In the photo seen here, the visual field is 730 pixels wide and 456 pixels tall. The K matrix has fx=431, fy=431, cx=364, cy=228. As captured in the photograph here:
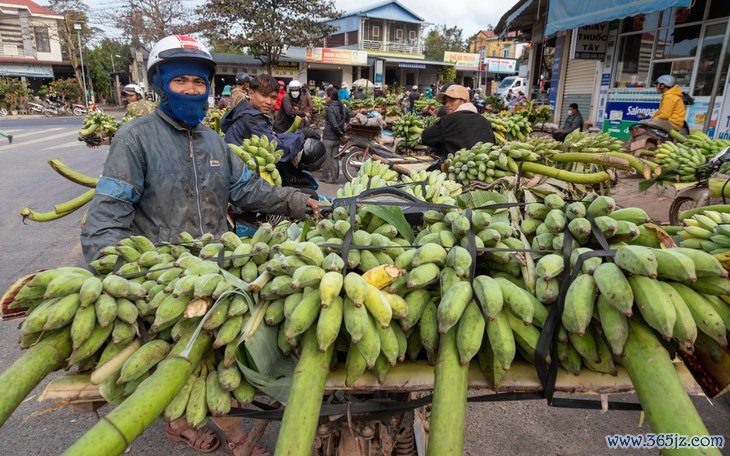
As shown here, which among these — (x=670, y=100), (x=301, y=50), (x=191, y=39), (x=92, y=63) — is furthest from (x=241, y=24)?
(x=191, y=39)

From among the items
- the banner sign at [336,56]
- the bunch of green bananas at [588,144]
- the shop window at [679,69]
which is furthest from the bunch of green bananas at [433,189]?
the banner sign at [336,56]

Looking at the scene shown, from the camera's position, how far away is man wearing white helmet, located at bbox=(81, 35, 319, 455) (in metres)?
2.25

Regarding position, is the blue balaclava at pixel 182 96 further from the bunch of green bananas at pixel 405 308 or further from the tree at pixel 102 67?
the tree at pixel 102 67

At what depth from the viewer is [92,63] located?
38.8 meters

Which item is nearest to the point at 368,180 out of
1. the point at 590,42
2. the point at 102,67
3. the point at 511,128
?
the point at 511,128

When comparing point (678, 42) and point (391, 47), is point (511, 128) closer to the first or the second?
point (678, 42)

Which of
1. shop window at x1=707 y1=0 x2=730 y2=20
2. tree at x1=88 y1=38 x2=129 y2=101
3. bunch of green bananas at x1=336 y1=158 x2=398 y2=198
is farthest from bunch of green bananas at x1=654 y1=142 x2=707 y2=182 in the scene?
tree at x1=88 y1=38 x2=129 y2=101

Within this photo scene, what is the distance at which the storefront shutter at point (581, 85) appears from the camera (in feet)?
40.4

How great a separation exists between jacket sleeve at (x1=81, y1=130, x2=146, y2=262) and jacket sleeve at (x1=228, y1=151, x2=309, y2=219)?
1.86 ft

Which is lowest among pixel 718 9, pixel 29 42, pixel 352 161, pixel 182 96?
pixel 352 161

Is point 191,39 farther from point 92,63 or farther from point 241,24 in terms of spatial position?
point 92,63

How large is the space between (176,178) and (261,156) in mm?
1203

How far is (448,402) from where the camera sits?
3.70 ft

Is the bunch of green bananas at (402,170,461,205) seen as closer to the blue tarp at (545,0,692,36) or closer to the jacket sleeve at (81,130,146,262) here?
the jacket sleeve at (81,130,146,262)
